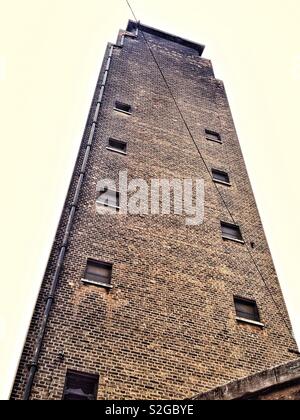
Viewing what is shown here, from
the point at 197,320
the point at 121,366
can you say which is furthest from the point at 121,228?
the point at 121,366

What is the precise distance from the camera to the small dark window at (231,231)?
14.4m

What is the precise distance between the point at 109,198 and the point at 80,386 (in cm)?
612

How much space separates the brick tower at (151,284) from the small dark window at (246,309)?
1.2 inches

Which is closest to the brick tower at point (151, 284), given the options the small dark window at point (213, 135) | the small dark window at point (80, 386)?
the small dark window at point (80, 386)

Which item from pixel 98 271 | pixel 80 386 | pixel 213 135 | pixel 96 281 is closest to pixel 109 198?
pixel 98 271

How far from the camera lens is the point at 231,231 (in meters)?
14.7

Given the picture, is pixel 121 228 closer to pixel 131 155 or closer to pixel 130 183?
pixel 130 183

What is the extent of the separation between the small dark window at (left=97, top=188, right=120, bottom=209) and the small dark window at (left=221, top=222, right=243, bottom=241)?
372 centimetres

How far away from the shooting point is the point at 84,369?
9.07 m

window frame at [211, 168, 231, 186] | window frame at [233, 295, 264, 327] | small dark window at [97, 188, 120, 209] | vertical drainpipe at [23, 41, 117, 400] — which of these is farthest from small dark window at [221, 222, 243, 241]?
vertical drainpipe at [23, 41, 117, 400]

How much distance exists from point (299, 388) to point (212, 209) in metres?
8.62
